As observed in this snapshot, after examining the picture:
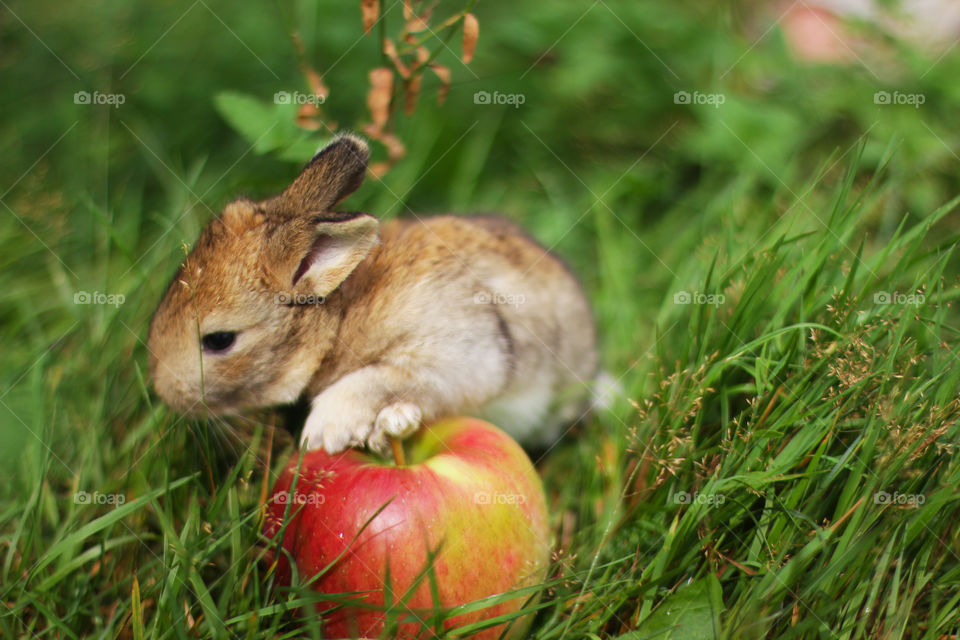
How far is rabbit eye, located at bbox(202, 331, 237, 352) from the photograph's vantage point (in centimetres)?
311

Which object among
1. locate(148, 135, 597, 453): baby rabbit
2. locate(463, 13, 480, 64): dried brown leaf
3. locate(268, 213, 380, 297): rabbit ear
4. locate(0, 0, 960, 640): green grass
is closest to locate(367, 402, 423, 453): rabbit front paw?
locate(148, 135, 597, 453): baby rabbit

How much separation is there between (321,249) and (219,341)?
1.89 ft

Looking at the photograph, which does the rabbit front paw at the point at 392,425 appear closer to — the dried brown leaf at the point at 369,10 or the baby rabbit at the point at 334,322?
the baby rabbit at the point at 334,322

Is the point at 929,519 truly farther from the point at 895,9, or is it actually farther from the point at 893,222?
the point at 895,9

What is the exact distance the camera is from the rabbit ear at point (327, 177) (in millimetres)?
3121

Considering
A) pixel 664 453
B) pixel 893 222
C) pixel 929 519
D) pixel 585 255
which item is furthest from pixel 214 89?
pixel 929 519

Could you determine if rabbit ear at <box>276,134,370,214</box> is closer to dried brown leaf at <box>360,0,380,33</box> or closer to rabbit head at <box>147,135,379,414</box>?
rabbit head at <box>147,135,379,414</box>

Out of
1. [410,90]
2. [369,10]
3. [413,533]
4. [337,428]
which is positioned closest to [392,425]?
[337,428]

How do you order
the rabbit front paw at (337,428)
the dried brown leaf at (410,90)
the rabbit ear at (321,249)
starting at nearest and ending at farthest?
the rabbit front paw at (337,428) < the rabbit ear at (321,249) < the dried brown leaf at (410,90)

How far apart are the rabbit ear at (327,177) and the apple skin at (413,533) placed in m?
1.09

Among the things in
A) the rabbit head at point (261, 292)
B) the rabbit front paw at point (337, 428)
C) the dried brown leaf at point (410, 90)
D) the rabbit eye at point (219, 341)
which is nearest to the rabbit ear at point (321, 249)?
the rabbit head at point (261, 292)

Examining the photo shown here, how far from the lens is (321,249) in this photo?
10.6ft

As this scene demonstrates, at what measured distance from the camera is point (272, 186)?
4383mm

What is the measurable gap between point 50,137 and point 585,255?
366 cm
